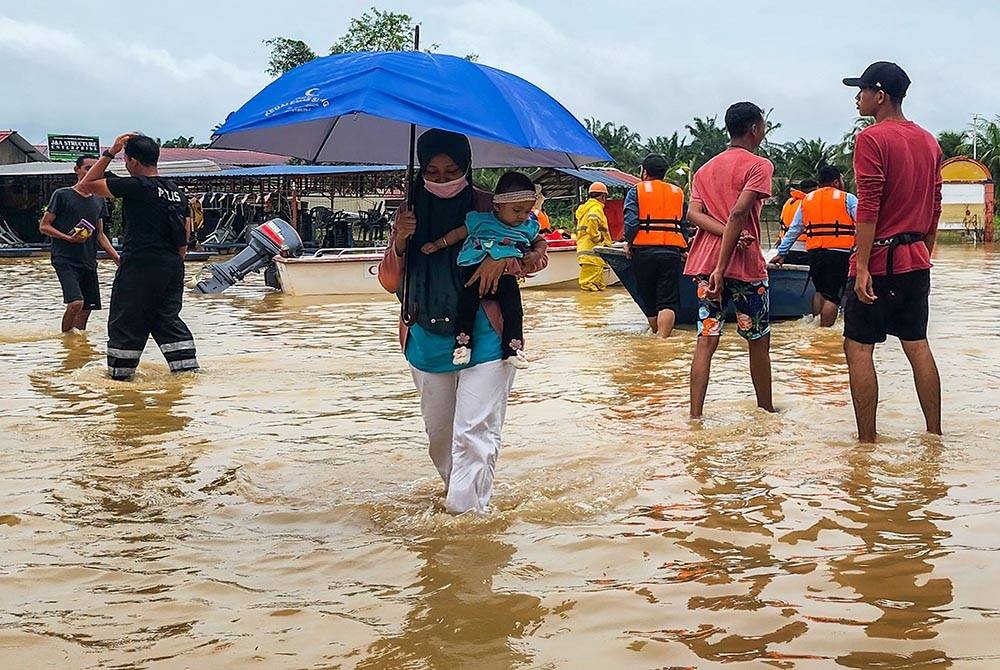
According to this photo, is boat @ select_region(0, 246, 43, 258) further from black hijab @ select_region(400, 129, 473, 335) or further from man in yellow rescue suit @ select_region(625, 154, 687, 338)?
black hijab @ select_region(400, 129, 473, 335)

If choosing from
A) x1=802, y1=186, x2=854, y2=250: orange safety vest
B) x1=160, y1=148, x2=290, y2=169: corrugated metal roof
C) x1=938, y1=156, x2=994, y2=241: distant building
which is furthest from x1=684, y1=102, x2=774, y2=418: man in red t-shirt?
x1=160, y1=148, x2=290, y2=169: corrugated metal roof

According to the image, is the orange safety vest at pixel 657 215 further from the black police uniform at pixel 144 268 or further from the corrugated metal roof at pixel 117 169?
the corrugated metal roof at pixel 117 169

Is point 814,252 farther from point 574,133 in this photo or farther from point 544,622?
point 544,622

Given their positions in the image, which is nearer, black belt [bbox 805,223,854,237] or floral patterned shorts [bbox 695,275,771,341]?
floral patterned shorts [bbox 695,275,771,341]

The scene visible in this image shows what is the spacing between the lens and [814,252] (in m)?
10.8

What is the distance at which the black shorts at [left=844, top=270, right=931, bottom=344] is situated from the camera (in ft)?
18.2

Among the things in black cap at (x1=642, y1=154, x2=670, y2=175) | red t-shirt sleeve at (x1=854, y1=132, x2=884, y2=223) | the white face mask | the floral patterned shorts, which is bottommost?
the floral patterned shorts

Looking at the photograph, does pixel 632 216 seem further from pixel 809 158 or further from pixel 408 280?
pixel 809 158

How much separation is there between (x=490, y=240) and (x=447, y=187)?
290 millimetres

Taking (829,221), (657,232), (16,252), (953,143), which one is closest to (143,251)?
(657,232)

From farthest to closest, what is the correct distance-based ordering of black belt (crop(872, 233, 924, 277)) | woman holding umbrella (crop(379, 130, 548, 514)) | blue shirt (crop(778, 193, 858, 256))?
blue shirt (crop(778, 193, 858, 256)) < black belt (crop(872, 233, 924, 277)) < woman holding umbrella (crop(379, 130, 548, 514))

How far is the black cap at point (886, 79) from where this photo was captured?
5.53 m

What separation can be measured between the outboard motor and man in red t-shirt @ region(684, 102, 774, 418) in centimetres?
1158

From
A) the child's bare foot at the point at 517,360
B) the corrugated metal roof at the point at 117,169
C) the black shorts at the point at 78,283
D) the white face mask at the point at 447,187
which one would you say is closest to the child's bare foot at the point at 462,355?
the child's bare foot at the point at 517,360
